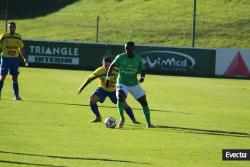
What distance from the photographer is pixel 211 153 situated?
45.5ft

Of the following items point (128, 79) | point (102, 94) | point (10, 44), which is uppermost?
point (10, 44)

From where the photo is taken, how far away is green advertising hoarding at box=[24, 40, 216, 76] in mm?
38500

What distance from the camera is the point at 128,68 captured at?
17234 mm

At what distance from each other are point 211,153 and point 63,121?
15.7ft

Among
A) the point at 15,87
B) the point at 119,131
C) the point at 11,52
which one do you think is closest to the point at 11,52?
the point at 11,52

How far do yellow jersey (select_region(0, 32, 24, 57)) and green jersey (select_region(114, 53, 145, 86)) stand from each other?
18.4 ft

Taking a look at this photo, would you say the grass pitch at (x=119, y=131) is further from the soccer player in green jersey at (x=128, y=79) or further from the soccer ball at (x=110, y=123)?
the soccer player in green jersey at (x=128, y=79)

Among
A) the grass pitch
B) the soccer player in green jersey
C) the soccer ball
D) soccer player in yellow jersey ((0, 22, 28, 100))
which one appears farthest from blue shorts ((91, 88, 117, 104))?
soccer player in yellow jersey ((0, 22, 28, 100))

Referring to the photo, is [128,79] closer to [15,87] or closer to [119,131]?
[119,131]

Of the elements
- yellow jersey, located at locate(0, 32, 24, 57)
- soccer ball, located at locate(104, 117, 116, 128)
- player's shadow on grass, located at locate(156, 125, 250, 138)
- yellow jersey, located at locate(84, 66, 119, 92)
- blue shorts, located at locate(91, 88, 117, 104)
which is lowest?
player's shadow on grass, located at locate(156, 125, 250, 138)

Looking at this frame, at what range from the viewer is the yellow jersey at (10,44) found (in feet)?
72.8

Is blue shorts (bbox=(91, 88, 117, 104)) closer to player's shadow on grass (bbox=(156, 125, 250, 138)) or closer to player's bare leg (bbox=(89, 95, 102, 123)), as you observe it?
player's bare leg (bbox=(89, 95, 102, 123))

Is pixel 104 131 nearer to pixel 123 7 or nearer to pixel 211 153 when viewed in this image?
pixel 211 153

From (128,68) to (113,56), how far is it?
21.9 meters
